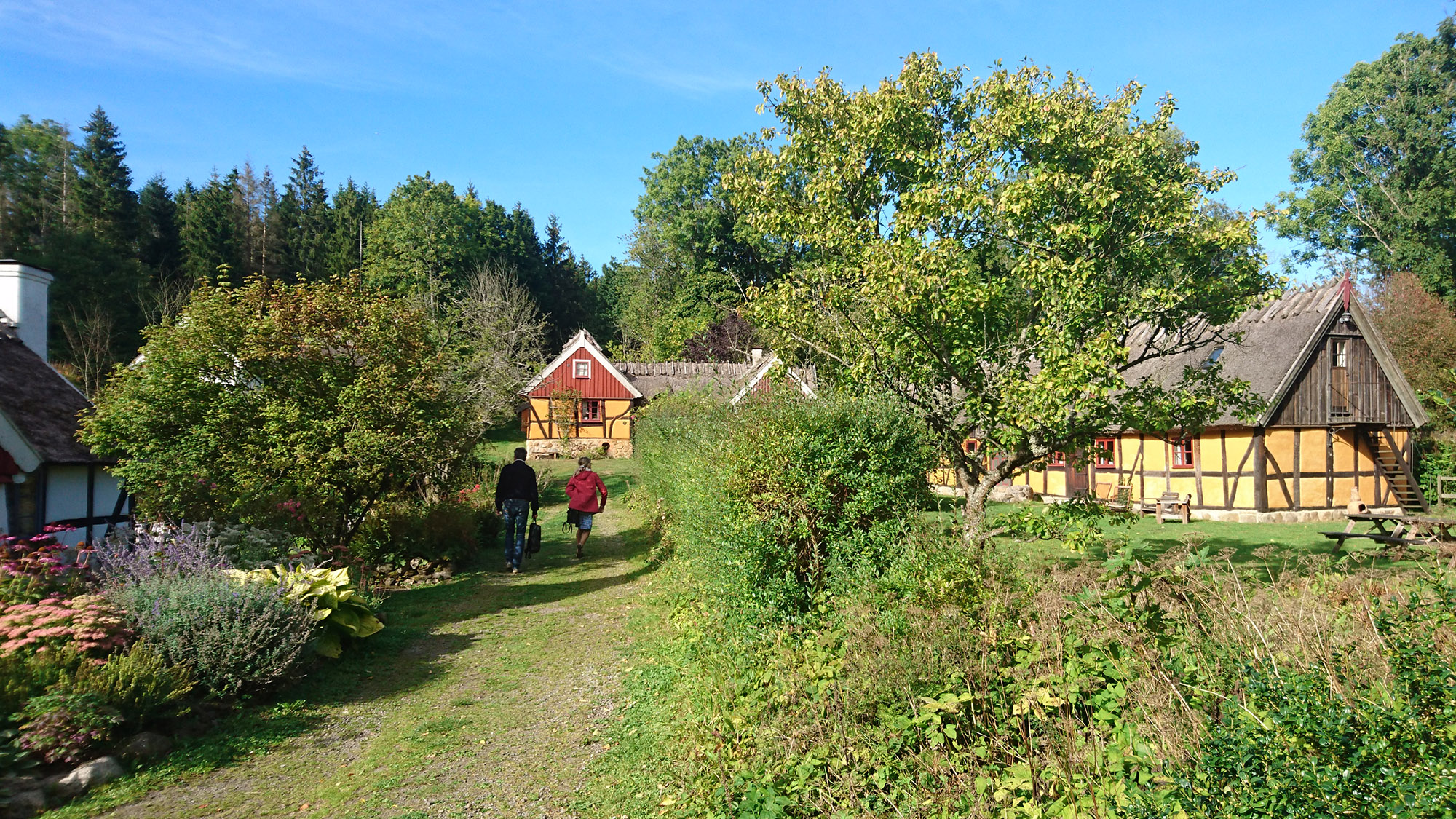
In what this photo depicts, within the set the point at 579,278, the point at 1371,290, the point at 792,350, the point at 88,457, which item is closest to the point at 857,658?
the point at 792,350

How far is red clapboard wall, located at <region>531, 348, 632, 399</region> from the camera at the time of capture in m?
39.3

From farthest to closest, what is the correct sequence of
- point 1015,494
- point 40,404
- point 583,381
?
point 583,381 → point 1015,494 → point 40,404

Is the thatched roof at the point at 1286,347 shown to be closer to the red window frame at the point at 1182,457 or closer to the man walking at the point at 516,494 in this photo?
the red window frame at the point at 1182,457

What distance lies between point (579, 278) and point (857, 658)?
220 feet

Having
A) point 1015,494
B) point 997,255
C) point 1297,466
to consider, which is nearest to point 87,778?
point 997,255

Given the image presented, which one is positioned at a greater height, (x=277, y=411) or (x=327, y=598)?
(x=277, y=411)

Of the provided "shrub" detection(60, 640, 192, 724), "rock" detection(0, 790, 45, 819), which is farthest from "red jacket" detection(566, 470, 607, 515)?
"rock" detection(0, 790, 45, 819)

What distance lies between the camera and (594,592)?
10.9m

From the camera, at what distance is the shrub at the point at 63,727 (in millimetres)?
5066

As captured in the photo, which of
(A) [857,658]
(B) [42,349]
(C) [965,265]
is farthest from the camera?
(B) [42,349]

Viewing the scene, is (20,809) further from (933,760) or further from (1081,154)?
(1081,154)

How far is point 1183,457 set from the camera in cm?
2262

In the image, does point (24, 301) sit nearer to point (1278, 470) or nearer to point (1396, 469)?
point (1278, 470)

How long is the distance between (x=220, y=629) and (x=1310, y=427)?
23954 millimetres
